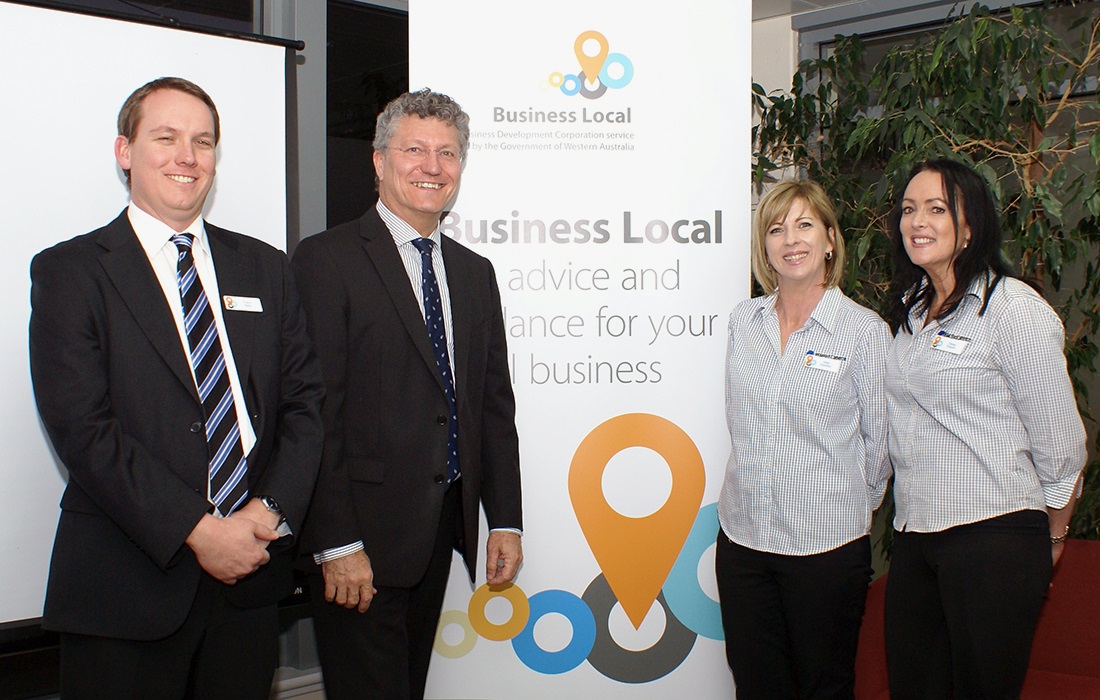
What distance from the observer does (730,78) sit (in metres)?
2.83

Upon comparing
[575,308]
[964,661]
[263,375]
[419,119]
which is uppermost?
[419,119]

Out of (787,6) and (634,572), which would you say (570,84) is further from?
(787,6)

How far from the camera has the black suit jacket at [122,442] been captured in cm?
170

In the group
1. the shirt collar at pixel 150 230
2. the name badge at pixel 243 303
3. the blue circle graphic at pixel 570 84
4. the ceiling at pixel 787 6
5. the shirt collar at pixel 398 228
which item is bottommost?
the name badge at pixel 243 303

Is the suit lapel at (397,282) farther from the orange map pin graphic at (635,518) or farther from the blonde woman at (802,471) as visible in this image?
the blonde woman at (802,471)

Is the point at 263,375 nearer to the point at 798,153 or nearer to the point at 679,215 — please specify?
the point at 679,215

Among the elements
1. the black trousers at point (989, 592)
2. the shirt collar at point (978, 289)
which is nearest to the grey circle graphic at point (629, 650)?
the black trousers at point (989, 592)

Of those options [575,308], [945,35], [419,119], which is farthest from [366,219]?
[945,35]

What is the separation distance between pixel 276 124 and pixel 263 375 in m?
1.08

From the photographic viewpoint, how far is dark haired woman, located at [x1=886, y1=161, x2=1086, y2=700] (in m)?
2.10

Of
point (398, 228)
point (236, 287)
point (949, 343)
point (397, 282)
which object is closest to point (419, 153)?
point (398, 228)

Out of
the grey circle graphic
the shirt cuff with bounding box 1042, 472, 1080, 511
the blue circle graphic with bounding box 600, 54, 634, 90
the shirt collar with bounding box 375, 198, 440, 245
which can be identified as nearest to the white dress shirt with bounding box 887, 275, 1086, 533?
the shirt cuff with bounding box 1042, 472, 1080, 511

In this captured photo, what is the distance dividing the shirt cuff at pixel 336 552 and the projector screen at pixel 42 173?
75cm

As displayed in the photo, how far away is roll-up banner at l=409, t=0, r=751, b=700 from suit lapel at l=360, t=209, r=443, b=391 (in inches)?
18.9
